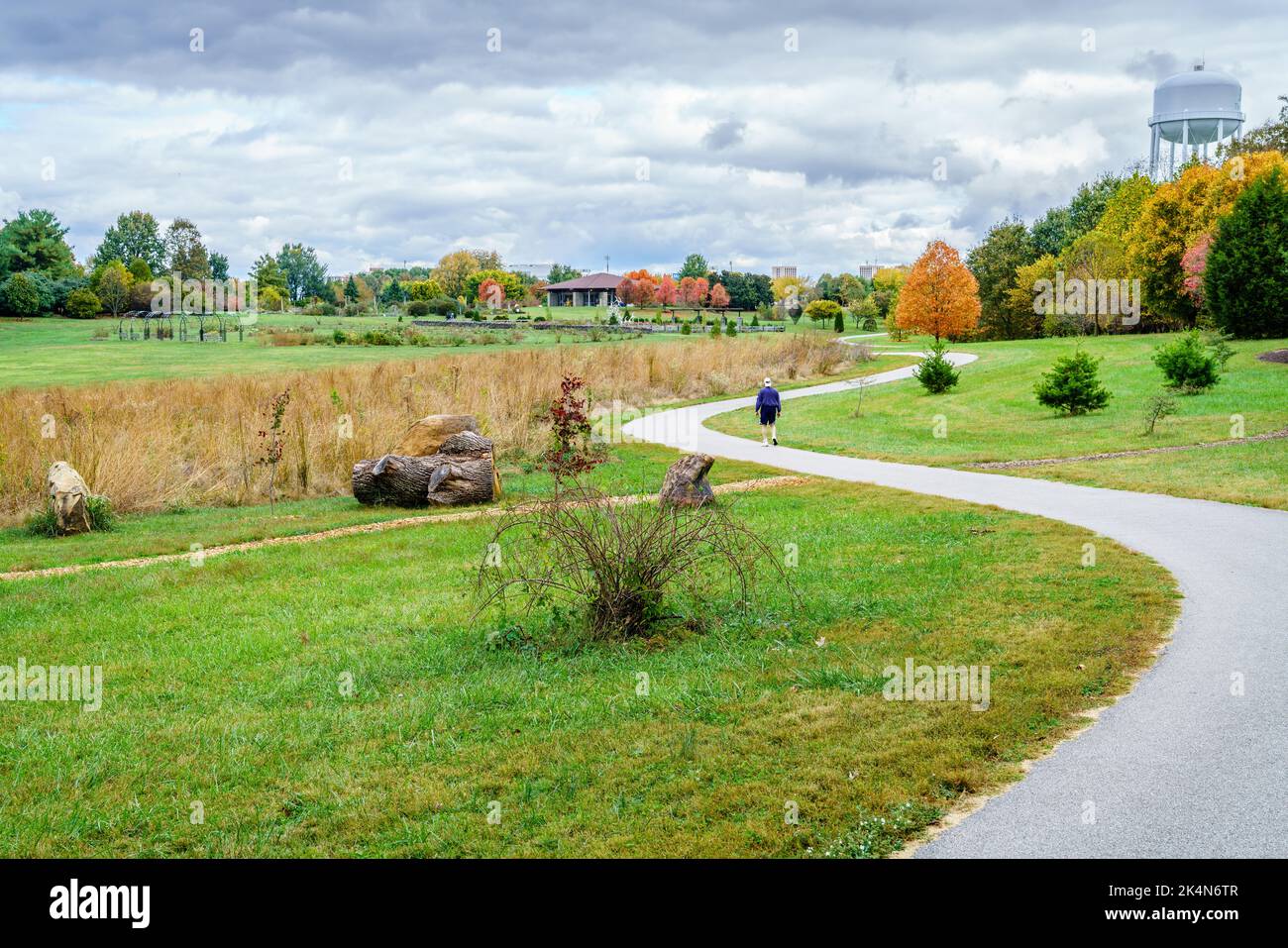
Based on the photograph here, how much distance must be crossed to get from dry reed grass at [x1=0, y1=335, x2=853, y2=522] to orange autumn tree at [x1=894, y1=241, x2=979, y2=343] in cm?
3210

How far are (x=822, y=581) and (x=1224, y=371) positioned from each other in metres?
22.9

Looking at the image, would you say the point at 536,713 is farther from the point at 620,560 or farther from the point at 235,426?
the point at 235,426

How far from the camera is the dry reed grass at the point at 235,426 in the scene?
1705 cm

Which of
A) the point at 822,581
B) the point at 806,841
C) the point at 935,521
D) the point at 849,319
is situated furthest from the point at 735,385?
the point at 849,319

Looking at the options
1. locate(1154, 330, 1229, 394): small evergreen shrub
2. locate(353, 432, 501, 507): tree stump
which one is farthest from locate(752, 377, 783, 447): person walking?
locate(1154, 330, 1229, 394): small evergreen shrub

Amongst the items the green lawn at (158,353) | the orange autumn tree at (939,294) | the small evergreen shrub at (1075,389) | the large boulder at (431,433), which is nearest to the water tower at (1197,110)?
the orange autumn tree at (939,294)

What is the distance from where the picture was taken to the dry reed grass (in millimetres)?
17047

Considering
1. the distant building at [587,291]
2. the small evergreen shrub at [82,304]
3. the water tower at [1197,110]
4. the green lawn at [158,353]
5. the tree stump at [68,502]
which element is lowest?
the tree stump at [68,502]

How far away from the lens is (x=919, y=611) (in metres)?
8.62

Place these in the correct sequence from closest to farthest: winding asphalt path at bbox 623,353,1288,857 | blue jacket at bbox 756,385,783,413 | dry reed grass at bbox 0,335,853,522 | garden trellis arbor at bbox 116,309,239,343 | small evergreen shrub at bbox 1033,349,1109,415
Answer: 1. winding asphalt path at bbox 623,353,1288,857
2. dry reed grass at bbox 0,335,853,522
3. blue jacket at bbox 756,385,783,413
4. small evergreen shrub at bbox 1033,349,1109,415
5. garden trellis arbor at bbox 116,309,239,343

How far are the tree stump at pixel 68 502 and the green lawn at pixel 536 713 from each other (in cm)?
411

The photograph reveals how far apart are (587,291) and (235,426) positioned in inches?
3850

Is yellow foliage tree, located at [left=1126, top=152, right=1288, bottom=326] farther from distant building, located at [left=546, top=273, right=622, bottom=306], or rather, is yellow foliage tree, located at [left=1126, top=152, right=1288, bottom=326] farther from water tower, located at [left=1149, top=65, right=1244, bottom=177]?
distant building, located at [left=546, top=273, right=622, bottom=306]

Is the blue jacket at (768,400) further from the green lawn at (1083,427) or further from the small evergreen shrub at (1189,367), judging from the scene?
the small evergreen shrub at (1189,367)
